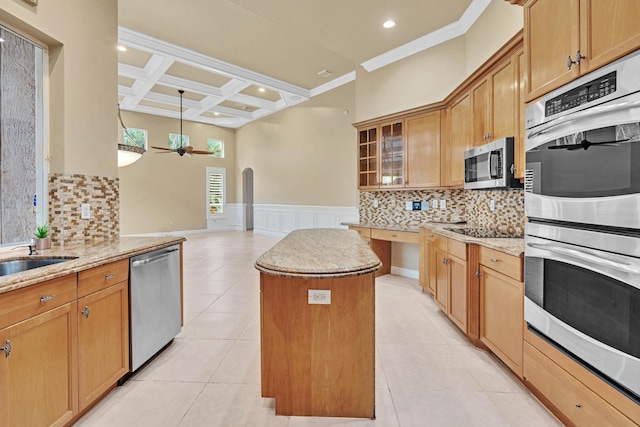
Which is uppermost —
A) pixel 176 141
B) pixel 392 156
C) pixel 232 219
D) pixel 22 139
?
pixel 176 141

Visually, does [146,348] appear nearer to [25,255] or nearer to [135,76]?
[25,255]

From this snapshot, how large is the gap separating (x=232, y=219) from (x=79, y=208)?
8.72 m

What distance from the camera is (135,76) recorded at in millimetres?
6305

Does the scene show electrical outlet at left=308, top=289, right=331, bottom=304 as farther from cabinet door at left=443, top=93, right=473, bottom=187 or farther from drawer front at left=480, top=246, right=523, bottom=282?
cabinet door at left=443, top=93, right=473, bottom=187

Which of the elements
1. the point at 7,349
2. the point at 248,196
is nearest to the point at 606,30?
the point at 7,349

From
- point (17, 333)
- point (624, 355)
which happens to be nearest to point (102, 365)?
point (17, 333)

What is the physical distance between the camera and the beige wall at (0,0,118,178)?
210cm

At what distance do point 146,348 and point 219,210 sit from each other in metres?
8.71

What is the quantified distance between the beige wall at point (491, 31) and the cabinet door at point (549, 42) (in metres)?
1.00

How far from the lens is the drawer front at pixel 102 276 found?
1.71m

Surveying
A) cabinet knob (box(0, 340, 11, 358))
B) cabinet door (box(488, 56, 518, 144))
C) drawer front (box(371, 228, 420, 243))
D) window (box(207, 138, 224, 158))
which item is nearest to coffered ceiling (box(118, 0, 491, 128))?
cabinet door (box(488, 56, 518, 144))

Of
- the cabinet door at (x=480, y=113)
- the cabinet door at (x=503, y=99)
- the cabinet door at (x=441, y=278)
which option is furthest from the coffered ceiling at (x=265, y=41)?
the cabinet door at (x=441, y=278)

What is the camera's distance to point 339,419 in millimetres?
1752

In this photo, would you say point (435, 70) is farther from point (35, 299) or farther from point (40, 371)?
point (40, 371)
